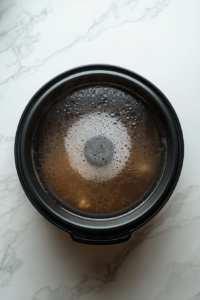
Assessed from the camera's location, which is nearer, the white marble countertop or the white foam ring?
the white foam ring

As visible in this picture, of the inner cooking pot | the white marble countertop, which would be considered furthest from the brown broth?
the white marble countertop

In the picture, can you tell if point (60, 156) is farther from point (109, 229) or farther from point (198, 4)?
point (198, 4)

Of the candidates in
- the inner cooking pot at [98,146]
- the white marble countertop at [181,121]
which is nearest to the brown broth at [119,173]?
the inner cooking pot at [98,146]

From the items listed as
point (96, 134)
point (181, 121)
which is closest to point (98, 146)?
point (96, 134)

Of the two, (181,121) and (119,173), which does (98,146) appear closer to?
(119,173)

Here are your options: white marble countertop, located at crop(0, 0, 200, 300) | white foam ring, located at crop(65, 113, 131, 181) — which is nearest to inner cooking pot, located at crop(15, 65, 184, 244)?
white foam ring, located at crop(65, 113, 131, 181)

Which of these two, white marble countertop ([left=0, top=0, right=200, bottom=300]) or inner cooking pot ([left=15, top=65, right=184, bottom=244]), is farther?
white marble countertop ([left=0, top=0, right=200, bottom=300])

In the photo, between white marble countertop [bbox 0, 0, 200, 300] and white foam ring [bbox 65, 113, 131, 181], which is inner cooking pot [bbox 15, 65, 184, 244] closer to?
white foam ring [bbox 65, 113, 131, 181]

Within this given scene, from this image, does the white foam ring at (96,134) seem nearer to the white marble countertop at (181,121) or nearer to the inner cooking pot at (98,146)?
the inner cooking pot at (98,146)
